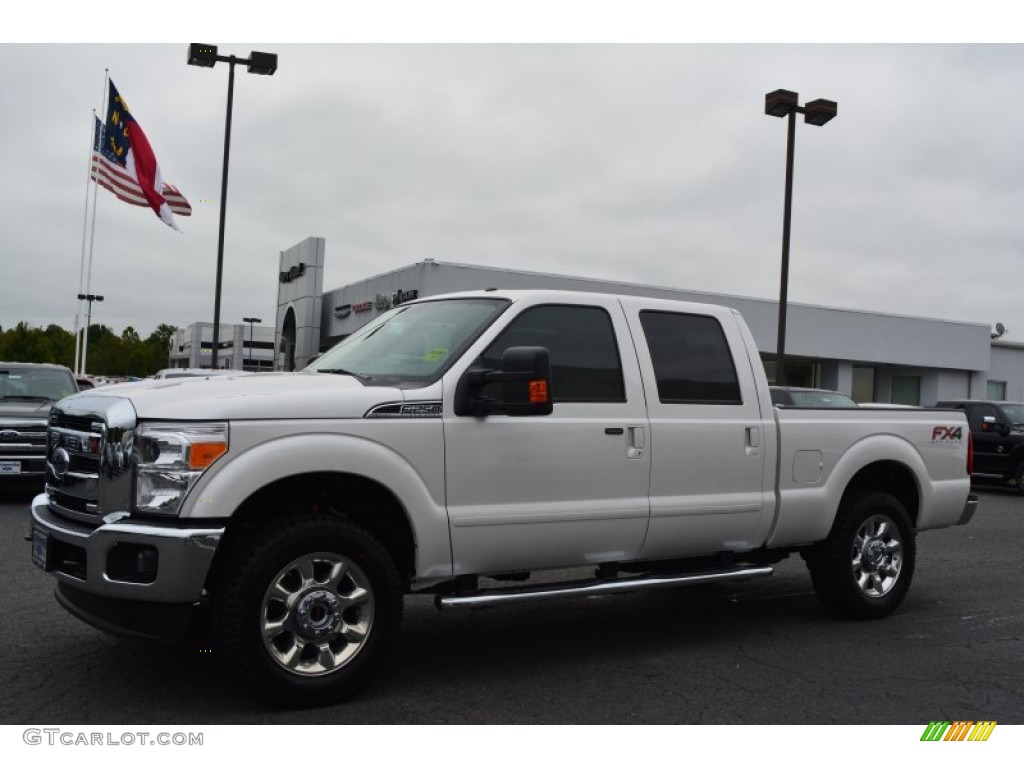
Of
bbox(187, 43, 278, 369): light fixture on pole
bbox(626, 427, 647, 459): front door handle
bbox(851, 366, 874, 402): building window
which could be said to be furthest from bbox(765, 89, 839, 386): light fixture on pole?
bbox(851, 366, 874, 402): building window

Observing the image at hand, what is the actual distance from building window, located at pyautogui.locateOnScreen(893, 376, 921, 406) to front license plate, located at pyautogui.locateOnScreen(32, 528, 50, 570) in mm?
40360

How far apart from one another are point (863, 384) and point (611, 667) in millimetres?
38263

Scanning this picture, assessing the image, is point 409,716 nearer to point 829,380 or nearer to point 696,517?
point 696,517

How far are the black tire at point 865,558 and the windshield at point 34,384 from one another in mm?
10193

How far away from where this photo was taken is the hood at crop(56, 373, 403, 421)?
14.2ft

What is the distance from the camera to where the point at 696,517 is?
568 centimetres

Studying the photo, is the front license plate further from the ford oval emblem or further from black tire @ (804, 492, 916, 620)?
black tire @ (804, 492, 916, 620)

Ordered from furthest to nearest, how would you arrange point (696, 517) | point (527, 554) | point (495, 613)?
point (495, 613) → point (696, 517) → point (527, 554)

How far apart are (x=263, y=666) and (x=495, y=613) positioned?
105 inches

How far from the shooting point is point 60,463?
189 inches

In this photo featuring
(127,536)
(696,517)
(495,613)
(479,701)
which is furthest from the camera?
(495,613)

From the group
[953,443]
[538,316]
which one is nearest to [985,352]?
[953,443]

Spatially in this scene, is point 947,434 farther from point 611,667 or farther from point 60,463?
point 60,463

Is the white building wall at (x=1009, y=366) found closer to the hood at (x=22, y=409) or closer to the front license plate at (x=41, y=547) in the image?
the hood at (x=22, y=409)
